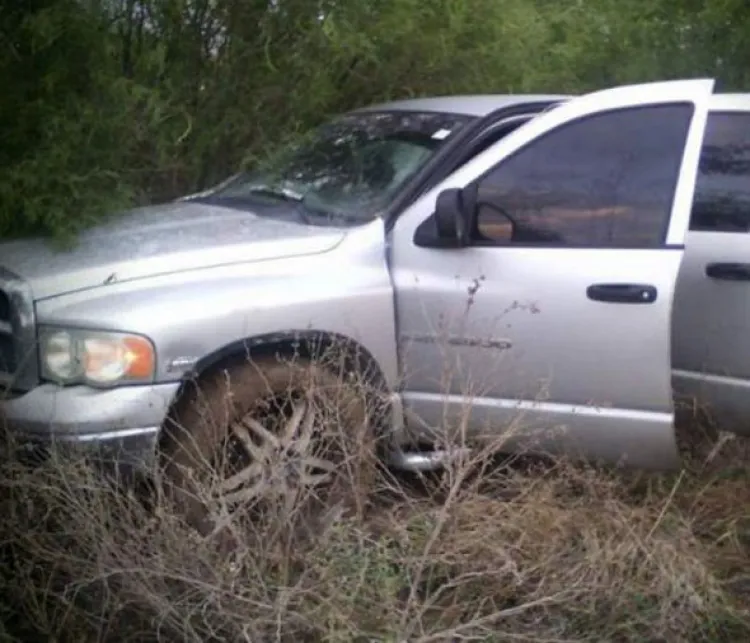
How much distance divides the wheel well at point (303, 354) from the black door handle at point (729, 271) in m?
1.58

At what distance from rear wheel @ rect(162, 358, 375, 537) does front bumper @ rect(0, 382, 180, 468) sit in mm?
104

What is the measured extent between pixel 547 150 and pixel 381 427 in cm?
137

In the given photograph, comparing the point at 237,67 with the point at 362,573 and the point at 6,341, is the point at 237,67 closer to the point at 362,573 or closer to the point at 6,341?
the point at 6,341

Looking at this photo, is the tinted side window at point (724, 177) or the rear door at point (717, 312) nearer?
the rear door at point (717, 312)

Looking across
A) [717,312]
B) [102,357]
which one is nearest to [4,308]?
[102,357]

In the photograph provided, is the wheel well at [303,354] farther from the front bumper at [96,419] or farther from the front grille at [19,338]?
the front grille at [19,338]

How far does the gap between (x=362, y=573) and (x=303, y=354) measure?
112 centimetres

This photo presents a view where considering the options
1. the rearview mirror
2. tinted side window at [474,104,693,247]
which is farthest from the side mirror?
tinted side window at [474,104,693,247]

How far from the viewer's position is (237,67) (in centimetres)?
646

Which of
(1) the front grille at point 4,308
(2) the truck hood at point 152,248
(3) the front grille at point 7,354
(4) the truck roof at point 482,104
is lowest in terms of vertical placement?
(3) the front grille at point 7,354

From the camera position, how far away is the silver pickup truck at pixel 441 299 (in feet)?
14.8

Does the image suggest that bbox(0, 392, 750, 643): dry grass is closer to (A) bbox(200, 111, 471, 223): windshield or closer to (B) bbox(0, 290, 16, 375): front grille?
(B) bbox(0, 290, 16, 375): front grille

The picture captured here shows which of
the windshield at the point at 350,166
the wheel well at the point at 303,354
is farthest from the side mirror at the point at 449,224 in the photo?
the wheel well at the point at 303,354

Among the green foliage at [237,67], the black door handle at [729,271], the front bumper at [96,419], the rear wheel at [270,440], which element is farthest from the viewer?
the black door handle at [729,271]
